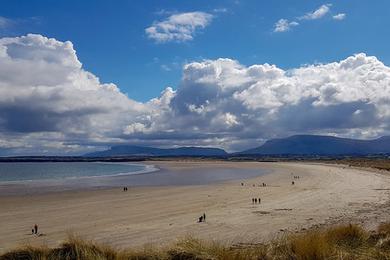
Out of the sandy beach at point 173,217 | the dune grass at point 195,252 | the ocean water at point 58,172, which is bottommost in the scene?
the ocean water at point 58,172

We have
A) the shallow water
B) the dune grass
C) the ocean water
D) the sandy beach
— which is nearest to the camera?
the dune grass

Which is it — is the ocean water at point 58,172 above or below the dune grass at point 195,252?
below

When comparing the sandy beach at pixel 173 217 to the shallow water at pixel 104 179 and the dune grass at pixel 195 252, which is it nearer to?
the dune grass at pixel 195 252

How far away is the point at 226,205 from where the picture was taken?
2844cm

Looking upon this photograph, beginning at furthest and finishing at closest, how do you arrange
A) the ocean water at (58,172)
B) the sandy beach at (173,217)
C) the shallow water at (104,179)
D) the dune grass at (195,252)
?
1. the ocean water at (58,172)
2. the shallow water at (104,179)
3. the sandy beach at (173,217)
4. the dune grass at (195,252)

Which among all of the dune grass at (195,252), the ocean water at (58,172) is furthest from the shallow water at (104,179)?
the dune grass at (195,252)

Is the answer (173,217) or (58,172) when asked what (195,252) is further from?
(58,172)

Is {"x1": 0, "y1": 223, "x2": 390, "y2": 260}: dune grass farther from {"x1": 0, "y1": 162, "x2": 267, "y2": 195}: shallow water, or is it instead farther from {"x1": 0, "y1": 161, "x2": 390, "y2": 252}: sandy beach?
{"x1": 0, "y1": 162, "x2": 267, "y2": 195}: shallow water

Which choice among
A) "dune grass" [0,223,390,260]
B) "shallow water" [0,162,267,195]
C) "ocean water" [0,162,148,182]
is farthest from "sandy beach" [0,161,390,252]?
"ocean water" [0,162,148,182]

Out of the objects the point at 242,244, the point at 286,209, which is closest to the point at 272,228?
the point at 242,244

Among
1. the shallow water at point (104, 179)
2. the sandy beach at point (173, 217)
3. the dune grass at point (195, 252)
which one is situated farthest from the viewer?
the shallow water at point (104, 179)

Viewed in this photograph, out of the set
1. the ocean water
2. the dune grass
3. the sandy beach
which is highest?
the dune grass

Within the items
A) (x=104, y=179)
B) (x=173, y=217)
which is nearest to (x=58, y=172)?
(x=104, y=179)

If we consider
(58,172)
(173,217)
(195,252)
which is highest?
(195,252)
